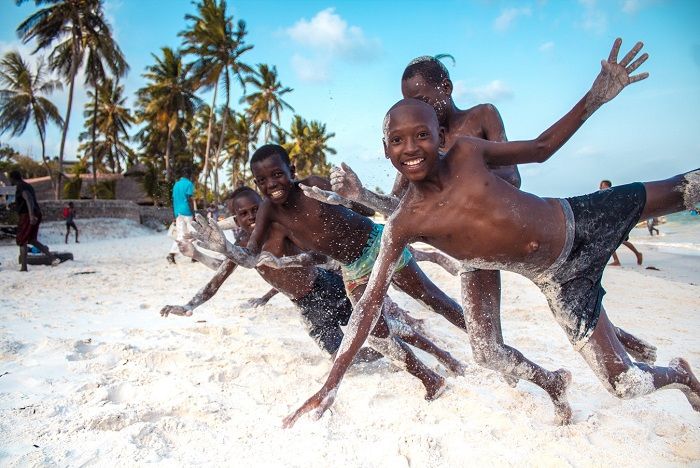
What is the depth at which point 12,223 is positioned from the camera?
50.4ft

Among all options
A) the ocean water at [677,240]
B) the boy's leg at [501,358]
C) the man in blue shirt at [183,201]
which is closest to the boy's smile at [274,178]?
the boy's leg at [501,358]

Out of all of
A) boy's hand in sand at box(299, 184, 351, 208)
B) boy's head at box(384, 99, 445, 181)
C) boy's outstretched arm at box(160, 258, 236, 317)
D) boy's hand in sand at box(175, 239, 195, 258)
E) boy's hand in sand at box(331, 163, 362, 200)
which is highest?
boy's head at box(384, 99, 445, 181)

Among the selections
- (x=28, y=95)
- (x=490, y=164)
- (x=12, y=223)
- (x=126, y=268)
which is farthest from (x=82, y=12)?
(x=490, y=164)

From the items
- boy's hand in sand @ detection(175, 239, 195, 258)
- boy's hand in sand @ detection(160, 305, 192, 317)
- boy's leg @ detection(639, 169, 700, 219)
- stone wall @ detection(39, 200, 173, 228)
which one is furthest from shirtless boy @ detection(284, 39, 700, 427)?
stone wall @ detection(39, 200, 173, 228)

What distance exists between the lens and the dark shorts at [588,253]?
2162 mm

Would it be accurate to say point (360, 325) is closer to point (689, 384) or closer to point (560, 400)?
point (560, 400)

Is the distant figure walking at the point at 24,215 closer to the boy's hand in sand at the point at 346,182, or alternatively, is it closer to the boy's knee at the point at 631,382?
the boy's hand in sand at the point at 346,182

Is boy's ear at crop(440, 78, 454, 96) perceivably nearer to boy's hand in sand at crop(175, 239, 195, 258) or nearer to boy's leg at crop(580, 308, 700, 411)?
boy's leg at crop(580, 308, 700, 411)

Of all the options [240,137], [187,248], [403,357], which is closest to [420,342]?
[403,357]

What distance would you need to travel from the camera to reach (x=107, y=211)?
2100 centimetres

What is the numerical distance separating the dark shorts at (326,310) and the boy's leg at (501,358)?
1.22 m

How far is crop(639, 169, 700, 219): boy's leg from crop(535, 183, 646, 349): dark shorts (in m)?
0.04

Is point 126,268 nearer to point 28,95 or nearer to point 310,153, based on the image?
point 28,95

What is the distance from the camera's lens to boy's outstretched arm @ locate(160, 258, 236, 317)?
3.68 meters
